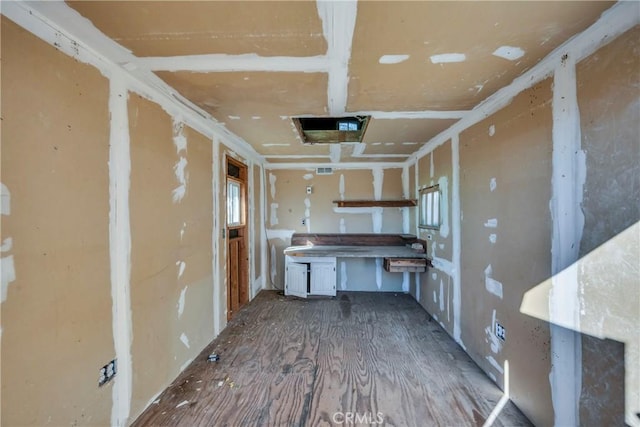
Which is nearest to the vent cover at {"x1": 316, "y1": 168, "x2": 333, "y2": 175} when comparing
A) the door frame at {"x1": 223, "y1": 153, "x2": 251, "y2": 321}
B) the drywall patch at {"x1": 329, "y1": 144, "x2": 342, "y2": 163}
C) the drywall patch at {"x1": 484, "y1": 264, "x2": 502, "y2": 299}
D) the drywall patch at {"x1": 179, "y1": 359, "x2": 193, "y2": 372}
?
the drywall patch at {"x1": 329, "y1": 144, "x2": 342, "y2": 163}

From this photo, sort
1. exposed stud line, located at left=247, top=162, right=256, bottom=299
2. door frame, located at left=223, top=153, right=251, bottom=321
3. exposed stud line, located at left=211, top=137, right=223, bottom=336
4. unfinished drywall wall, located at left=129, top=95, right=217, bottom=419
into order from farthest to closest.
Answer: exposed stud line, located at left=247, top=162, right=256, bottom=299 → door frame, located at left=223, top=153, right=251, bottom=321 → exposed stud line, located at left=211, top=137, right=223, bottom=336 → unfinished drywall wall, located at left=129, top=95, right=217, bottom=419

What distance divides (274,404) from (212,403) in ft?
1.46

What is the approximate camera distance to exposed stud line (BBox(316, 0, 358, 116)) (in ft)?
3.64

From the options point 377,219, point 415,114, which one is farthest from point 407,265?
point 415,114

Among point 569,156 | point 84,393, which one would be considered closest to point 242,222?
point 84,393

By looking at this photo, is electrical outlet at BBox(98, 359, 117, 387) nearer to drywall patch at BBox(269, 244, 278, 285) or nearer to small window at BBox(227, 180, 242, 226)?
small window at BBox(227, 180, 242, 226)

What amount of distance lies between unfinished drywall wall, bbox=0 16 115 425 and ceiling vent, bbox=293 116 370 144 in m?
1.75

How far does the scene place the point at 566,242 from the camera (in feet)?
4.79

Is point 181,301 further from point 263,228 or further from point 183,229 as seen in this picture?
point 263,228

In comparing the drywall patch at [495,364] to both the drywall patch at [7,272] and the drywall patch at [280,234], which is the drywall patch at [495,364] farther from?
the drywall patch at [280,234]

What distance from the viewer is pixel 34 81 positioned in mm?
1172

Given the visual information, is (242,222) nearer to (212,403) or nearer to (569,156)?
(212,403)

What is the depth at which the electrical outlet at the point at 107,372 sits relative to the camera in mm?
1487

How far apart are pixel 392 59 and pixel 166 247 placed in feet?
6.60
